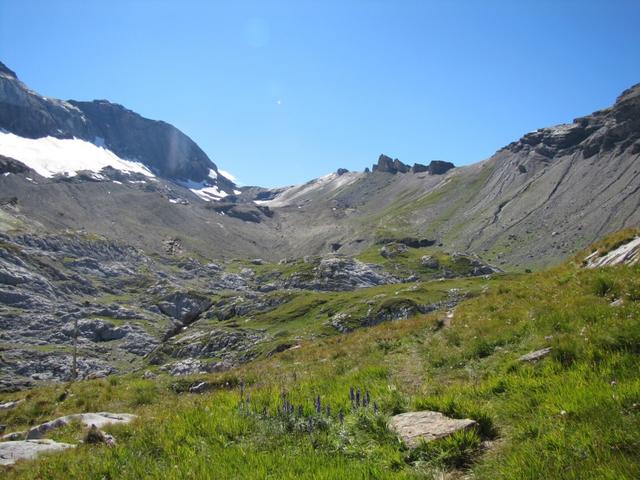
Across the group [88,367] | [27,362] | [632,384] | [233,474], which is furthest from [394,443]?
[27,362]

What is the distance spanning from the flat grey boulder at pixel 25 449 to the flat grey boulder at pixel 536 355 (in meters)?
10.2

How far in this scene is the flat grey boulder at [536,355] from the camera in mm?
10703

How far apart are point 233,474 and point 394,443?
255 centimetres

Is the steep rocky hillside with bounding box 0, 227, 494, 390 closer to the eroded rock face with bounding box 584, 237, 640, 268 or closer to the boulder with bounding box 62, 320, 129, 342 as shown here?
the boulder with bounding box 62, 320, 129, 342

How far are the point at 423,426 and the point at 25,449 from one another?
825cm

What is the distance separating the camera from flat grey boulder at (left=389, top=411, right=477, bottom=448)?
24.2ft

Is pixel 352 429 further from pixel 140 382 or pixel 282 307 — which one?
pixel 282 307

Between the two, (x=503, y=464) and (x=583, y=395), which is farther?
(x=583, y=395)

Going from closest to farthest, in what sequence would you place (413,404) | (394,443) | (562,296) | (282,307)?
(394,443), (413,404), (562,296), (282,307)

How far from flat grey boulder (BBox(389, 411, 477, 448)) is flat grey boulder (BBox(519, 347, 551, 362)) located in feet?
12.3

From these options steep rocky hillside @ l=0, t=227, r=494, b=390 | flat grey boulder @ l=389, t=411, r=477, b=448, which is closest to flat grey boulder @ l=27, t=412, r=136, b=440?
flat grey boulder @ l=389, t=411, r=477, b=448

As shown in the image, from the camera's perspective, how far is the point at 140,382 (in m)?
19.8

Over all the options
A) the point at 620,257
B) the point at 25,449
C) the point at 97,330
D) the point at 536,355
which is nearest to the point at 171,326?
the point at 97,330

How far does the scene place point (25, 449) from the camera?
32.3ft
